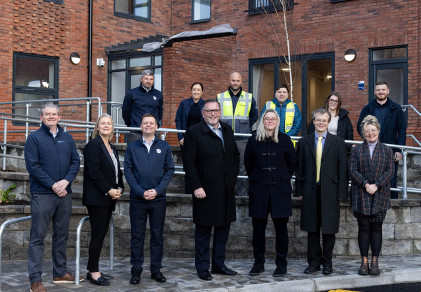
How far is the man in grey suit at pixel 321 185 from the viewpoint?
7.21 m

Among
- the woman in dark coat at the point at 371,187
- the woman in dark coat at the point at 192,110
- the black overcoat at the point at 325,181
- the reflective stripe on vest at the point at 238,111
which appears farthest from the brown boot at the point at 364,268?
the woman in dark coat at the point at 192,110

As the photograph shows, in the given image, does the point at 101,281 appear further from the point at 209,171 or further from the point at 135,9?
the point at 135,9

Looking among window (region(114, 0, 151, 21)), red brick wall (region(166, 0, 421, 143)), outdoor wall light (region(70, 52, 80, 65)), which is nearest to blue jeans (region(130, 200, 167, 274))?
red brick wall (region(166, 0, 421, 143))

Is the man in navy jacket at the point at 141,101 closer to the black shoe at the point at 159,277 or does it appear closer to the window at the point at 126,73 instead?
the black shoe at the point at 159,277

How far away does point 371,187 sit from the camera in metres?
7.06

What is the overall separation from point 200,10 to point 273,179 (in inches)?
426

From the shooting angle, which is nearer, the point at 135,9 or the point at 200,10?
the point at 200,10

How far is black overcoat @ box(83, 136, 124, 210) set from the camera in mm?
6652

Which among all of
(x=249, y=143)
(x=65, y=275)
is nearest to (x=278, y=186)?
(x=249, y=143)

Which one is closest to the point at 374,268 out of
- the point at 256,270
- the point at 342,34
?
the point at 256,270

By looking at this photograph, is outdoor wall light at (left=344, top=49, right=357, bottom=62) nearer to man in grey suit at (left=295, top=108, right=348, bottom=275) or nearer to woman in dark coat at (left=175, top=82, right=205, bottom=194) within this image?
woman in dark coat at (left=175, top=82, right=205, bottom=194)

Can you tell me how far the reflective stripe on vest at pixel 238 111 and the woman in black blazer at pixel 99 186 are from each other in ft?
7.51

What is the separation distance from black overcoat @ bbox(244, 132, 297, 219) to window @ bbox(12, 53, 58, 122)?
31.5 ft

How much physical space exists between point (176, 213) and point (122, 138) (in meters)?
7.35
